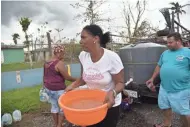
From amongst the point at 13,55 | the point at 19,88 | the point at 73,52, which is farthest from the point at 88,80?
the point at 13,55

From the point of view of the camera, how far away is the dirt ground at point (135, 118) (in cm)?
394

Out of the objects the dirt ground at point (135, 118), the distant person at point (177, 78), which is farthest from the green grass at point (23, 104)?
the distant person at point (177, 78)

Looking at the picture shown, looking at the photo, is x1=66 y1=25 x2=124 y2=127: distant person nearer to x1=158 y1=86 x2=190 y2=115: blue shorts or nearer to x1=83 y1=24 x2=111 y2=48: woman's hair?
x1=83 y1=24 x2=111 y2=48: woman's hair

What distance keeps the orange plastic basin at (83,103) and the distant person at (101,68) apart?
65 mm

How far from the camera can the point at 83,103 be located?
79.6 inches

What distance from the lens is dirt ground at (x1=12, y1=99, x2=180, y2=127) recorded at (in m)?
3.94

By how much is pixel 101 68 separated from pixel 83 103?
35cm

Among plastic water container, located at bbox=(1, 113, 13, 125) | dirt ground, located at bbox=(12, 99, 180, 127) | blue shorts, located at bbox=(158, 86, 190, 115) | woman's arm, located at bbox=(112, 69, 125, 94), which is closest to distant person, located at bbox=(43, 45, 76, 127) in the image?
dirt ground, located at bbox=(12, 99, 180, 127)

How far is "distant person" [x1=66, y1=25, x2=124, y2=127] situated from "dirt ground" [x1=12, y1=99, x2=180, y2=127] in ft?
6.66

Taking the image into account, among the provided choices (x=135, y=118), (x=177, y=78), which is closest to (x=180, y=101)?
(x=177, y=78)

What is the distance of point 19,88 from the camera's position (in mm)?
7773

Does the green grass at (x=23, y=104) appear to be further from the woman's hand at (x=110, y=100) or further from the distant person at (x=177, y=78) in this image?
the woman's hand at (x=110, y=100)

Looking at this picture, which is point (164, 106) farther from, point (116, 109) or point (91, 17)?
point (91, 17)

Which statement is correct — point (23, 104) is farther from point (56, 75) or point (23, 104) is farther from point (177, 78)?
point (177, 78)
